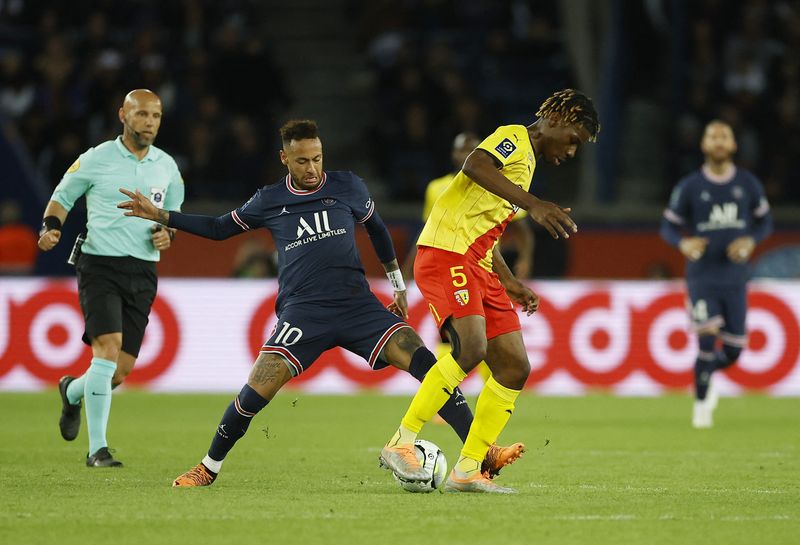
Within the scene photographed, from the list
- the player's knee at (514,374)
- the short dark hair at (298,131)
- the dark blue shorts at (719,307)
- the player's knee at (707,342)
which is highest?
the short dark hair at (298,131)

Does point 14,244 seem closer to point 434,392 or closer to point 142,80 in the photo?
point 142,80

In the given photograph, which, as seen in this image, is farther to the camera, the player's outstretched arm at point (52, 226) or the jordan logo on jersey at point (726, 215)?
the jordan logo on jersey at point (726, 215)

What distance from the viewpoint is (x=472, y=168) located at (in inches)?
282

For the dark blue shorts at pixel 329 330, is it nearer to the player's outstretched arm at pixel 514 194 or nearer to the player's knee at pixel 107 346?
the player's outstretched arm at pixel 514 194

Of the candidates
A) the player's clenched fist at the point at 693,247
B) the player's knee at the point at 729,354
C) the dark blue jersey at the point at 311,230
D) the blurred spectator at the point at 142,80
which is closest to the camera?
the dark blue jersey at the point at 311,230

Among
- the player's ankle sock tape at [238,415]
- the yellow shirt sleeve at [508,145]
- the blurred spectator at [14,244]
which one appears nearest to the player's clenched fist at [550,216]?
the yellow shirt sleeve at [508,145]

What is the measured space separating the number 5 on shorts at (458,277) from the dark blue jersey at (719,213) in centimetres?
508

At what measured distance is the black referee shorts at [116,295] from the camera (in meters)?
8.59

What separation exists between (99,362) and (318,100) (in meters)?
13.1

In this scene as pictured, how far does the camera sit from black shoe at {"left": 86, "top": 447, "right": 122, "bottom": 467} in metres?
8.51

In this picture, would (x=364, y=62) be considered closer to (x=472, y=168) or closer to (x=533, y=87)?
(x=533, y=87)

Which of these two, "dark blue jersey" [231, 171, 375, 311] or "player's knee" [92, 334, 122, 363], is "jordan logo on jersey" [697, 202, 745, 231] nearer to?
"dark blue jersey" [231, 171, 375, 311]

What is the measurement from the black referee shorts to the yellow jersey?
6.79ft

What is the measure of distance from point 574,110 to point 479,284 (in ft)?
3.21
